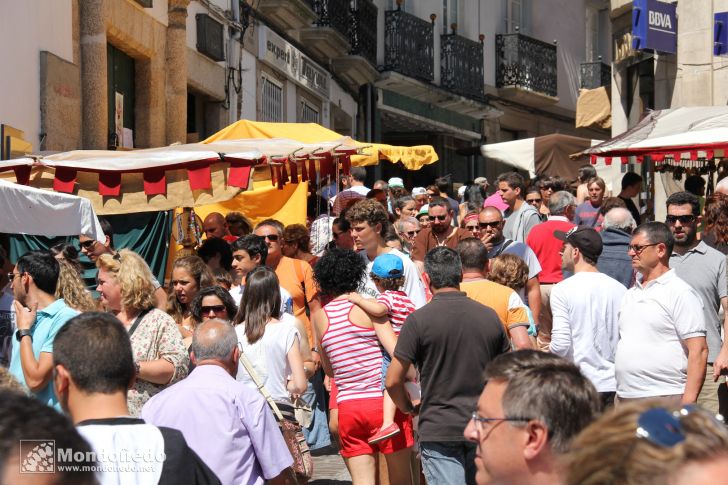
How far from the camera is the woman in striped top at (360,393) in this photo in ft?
23.8

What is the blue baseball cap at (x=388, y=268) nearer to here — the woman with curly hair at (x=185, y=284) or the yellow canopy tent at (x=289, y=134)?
the woman with curly hair at (x=185, y=284)

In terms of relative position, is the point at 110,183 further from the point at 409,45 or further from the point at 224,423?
the point at 409,45

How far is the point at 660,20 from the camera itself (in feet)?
63.6

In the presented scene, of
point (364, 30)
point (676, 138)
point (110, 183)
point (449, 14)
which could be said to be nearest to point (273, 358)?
point (110, 183)

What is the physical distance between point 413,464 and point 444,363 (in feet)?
5.57

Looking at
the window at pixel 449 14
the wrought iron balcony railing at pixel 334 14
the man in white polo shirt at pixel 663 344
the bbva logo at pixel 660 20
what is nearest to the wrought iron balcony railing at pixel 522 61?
the window at pixel 449 14

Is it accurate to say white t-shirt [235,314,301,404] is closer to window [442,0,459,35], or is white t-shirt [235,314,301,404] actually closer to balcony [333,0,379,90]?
balcony [333,0,379,90]

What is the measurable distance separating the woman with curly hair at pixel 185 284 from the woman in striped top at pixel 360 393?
1244 millimetres

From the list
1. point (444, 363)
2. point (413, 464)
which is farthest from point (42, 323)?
point (413, 464)

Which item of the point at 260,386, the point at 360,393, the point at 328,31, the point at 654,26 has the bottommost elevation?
the point at 360,393

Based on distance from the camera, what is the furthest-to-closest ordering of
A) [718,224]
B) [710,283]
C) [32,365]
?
[718,224] < [710,283] < [32,365]

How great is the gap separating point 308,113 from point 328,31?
191 centimetres

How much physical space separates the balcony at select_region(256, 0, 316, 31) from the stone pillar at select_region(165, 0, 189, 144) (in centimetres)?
309

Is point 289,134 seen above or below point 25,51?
below
